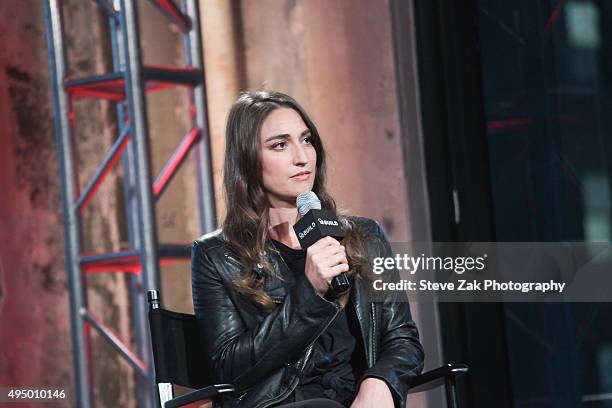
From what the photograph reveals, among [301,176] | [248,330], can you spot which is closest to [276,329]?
[248,330]

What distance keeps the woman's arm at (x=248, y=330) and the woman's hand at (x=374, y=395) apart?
0.48ft

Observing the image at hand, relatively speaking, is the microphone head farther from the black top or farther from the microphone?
the black top

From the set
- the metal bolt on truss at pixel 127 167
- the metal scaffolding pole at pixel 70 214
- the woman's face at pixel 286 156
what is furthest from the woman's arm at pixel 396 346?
the metal scaffolding pole at pixel 70 214

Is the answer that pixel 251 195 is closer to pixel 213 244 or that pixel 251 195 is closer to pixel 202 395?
pixel 213 244

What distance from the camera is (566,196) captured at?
3.29 metres

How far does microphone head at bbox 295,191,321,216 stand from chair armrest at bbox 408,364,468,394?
42 cm

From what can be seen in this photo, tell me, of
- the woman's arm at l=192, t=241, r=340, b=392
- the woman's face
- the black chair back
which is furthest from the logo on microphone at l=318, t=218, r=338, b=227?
the black chair back

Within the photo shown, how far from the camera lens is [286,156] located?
2111 millimetres

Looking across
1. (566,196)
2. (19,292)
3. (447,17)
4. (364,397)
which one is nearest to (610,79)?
(566,196)

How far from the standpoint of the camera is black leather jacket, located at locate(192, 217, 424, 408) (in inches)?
76.0

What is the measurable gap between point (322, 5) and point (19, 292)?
146cm

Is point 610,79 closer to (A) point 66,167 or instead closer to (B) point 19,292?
(A) point 66,167

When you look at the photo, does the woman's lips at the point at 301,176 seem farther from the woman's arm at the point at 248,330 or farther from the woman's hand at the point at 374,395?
the woman's hand at the point at 374,395

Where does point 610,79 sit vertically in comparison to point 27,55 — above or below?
below
